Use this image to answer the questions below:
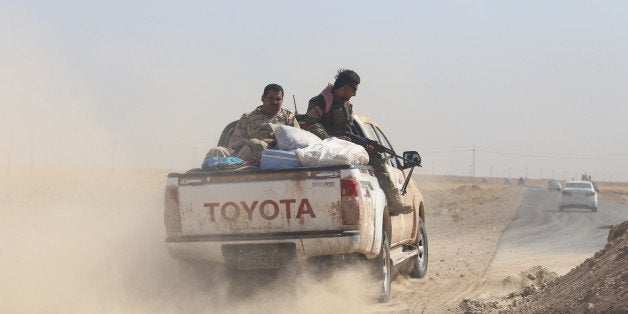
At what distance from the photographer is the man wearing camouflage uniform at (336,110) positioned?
29.7 ft

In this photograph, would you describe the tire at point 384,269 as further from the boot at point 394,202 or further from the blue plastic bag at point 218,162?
the blue plastic bag at point 218,162

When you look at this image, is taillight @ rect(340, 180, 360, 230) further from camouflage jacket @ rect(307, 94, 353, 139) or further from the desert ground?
camouflage jacket @ rect(307, 94, 353, 139)

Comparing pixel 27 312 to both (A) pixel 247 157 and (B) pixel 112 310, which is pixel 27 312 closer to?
(B) pixel 112 310

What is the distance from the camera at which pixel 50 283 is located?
855 centimetres

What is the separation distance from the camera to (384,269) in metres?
8.11

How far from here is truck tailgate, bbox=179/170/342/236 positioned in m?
7.28

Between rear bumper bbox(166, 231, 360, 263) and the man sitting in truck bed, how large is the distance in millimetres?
1202

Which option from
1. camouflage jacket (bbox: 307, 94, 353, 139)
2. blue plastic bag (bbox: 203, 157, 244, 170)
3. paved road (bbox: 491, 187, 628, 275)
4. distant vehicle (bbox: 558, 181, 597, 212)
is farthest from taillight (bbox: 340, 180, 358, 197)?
distant vehicle (bbox: 558, 181, 597, 212)

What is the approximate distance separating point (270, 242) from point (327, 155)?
0.96m

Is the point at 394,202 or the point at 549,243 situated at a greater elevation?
the point at 394,202

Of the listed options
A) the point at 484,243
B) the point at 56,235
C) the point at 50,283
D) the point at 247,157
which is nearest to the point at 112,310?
the point at 50,283

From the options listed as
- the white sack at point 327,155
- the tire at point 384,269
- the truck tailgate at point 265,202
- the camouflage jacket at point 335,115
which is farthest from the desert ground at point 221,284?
the camouflage jacket at point 335,115

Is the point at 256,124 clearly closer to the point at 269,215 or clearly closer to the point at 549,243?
the point at 269,215

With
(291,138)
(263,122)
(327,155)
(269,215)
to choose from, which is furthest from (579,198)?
(269,215)
